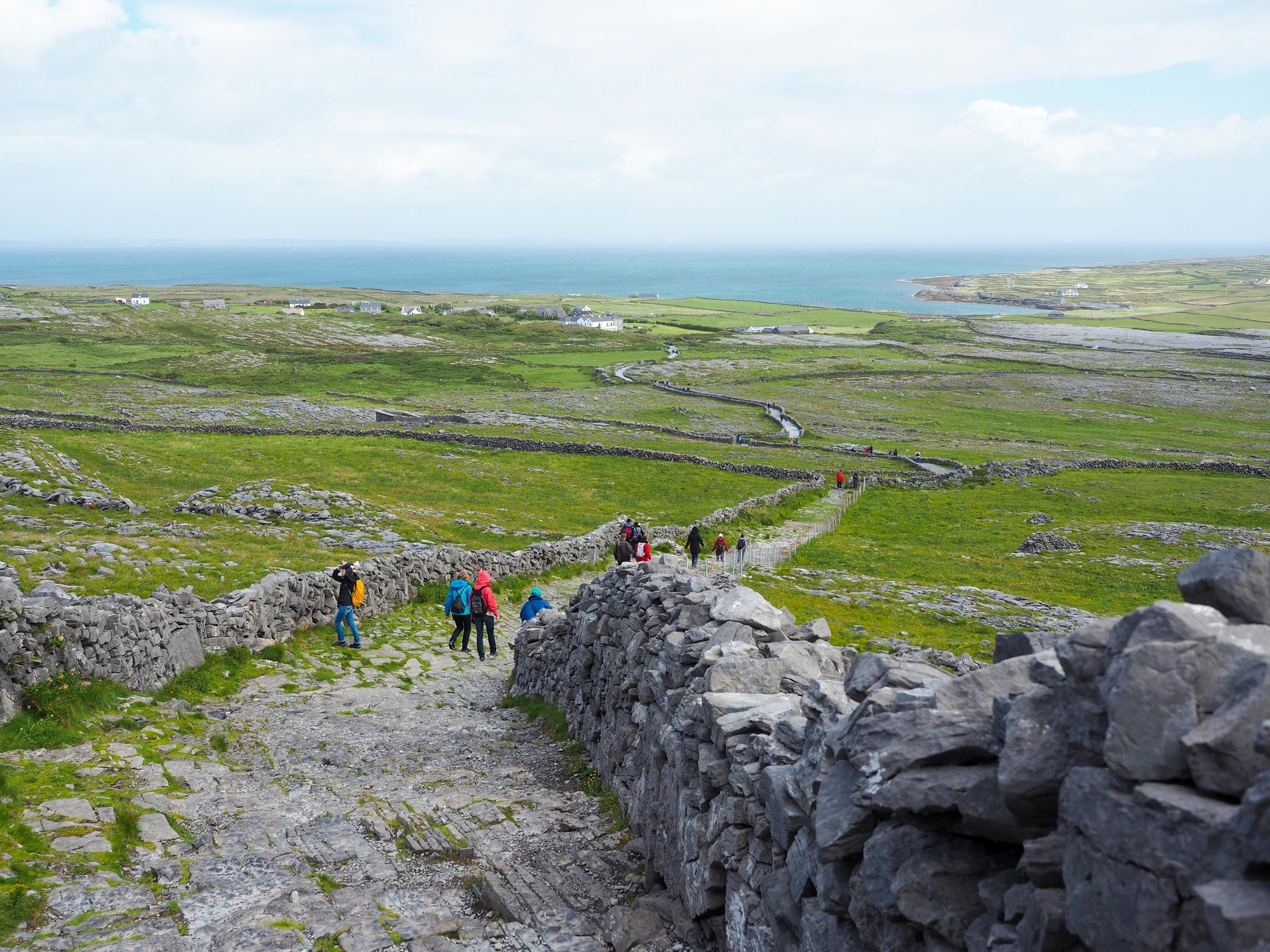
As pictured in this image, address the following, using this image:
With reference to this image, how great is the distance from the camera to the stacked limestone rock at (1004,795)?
4.82m

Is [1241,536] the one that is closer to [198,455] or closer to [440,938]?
[440,938]

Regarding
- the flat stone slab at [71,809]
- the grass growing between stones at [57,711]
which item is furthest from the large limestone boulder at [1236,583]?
the grass growing between stones at [57,711]

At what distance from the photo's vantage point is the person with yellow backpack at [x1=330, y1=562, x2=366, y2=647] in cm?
2347

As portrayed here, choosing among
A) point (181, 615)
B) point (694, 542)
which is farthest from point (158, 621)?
point (694, 542)

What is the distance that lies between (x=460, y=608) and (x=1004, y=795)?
66.4 ft

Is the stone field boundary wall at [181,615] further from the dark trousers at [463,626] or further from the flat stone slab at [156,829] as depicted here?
the flat stone slab at [156,829]

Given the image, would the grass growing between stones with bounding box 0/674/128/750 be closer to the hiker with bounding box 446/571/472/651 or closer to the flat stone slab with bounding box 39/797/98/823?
the flat stone slab with bounding box 39/797/98/823

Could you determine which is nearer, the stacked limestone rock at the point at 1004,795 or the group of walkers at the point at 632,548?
the stacked limestone rock at the point at 1004,795

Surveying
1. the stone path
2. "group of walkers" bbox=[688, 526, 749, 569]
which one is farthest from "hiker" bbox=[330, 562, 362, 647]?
"group of walkers" bbox=[688, 526, 749, 569]

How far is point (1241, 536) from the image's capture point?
146 ft

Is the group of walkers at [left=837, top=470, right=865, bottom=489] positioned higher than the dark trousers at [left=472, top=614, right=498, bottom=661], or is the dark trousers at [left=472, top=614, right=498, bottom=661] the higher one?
the dark trousers at [left=472, top=614, right=498, bottom=661]

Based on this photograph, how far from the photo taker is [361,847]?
40.7ft

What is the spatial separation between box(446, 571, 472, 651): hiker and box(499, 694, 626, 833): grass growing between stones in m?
3.84

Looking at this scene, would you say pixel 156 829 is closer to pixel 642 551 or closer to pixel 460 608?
pixel 460 608
